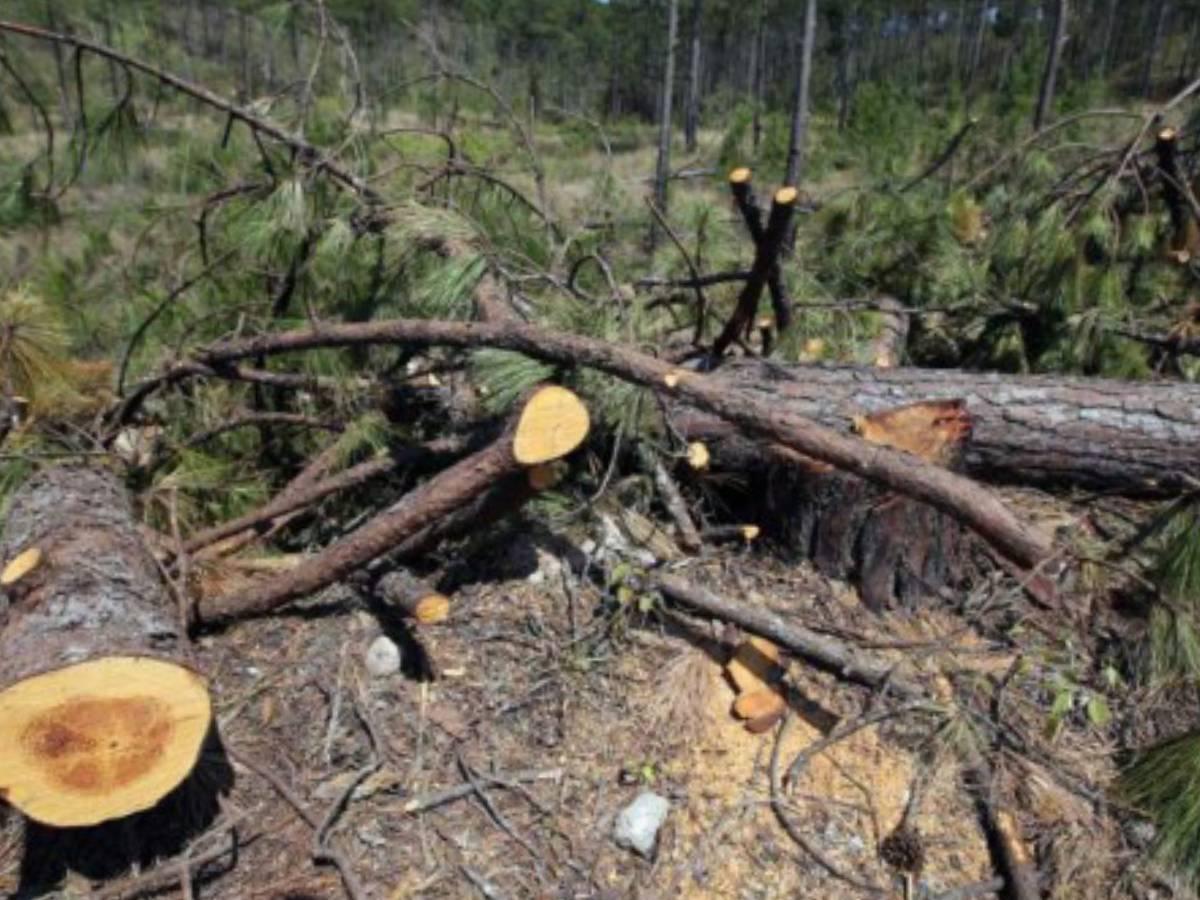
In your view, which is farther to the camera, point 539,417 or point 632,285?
point 632,285

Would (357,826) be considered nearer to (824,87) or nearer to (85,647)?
(85,647)

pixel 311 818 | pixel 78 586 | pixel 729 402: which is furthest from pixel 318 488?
pixel 729 402

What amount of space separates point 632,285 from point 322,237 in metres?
1.18

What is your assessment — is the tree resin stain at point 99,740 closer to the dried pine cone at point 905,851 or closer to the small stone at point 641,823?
the small stone at point 641,823

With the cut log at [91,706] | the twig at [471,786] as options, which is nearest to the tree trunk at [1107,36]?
the twig at [471,786]

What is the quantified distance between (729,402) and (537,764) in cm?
97

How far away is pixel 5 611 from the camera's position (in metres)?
1.91

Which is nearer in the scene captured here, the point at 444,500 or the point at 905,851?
the point at 905,851

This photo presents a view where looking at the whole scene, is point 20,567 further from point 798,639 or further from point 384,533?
point 798,639

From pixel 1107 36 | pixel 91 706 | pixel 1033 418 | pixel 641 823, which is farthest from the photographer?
pixel 1107 36

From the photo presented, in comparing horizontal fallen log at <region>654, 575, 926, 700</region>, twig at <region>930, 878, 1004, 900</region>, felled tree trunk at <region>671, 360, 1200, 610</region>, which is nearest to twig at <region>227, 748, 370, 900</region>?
horizontal fallen log at <region>654, 575, 926, 700</region>

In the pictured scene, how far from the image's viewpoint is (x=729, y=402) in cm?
216

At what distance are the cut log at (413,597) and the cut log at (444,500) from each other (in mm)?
89

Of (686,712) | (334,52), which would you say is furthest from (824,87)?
(686,712)
